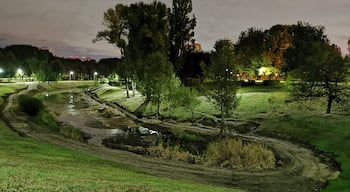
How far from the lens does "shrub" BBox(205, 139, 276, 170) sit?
1501 inches

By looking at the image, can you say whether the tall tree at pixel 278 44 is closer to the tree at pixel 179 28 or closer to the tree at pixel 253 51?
the tree at pixel 253 51

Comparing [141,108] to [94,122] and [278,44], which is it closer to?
[94,122]

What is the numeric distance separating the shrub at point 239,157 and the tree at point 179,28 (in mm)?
Answer: 58400

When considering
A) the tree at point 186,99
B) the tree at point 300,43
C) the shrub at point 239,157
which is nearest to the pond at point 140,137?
the shrub at point 239,157

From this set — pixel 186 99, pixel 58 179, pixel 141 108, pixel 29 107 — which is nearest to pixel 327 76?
pixel 186 99

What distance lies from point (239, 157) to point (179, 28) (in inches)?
2468

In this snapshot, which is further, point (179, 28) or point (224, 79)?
point (179, 28)

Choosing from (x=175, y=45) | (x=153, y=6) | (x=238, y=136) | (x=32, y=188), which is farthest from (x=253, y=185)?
(x=175, y=45)

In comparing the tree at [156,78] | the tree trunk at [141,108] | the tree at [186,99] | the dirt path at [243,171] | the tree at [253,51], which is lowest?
the dirt path at [243,171]

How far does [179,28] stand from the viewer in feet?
317

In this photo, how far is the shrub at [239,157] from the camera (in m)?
38.1

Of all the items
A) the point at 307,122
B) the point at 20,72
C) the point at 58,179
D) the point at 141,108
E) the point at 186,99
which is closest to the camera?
the point at 58,179

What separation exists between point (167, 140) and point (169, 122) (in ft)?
53.6

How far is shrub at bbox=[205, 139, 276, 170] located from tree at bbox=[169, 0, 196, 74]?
5840cm
